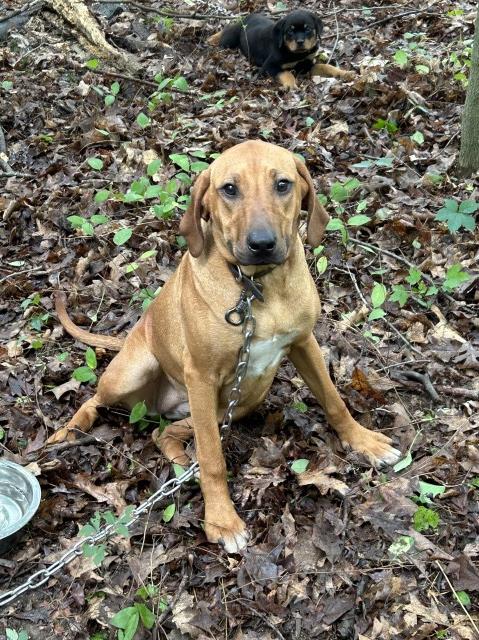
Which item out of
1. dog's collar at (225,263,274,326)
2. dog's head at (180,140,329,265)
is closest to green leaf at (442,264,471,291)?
dog's head at (180,140,329,265)

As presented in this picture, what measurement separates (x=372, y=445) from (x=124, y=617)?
64.8 inches

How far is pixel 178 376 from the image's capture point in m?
4.25

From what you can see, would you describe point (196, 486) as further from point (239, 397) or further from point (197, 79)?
point (197, 79)

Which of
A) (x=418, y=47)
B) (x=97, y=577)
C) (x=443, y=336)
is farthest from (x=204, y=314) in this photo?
(x=418, y=47)

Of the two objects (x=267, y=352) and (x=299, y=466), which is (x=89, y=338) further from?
(x=299, y=466)

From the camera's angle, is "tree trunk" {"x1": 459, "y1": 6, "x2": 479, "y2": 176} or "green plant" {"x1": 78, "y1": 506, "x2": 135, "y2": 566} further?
"tree trunk" {"x1": 459, "y1": 6, "x2": 479, "y2": 176}

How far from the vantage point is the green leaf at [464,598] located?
311 cm

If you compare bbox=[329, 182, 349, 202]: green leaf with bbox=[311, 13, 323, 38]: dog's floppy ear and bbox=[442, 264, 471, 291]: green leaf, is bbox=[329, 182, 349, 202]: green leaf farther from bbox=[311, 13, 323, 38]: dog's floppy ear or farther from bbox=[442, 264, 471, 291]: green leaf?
bbox=[311, 13, 323, 38]: dog's floppy ear

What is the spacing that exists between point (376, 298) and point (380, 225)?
46.7 inches

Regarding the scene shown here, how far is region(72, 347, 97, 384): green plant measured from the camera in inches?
181

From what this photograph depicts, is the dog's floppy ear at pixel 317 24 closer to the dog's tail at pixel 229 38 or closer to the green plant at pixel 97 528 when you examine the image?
the dog's tail at pixel 229 38

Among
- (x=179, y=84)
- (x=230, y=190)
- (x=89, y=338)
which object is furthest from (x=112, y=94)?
(x=230, y=190)

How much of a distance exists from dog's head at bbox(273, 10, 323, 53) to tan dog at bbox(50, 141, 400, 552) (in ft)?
17.5

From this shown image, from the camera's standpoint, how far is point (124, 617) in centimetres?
311
